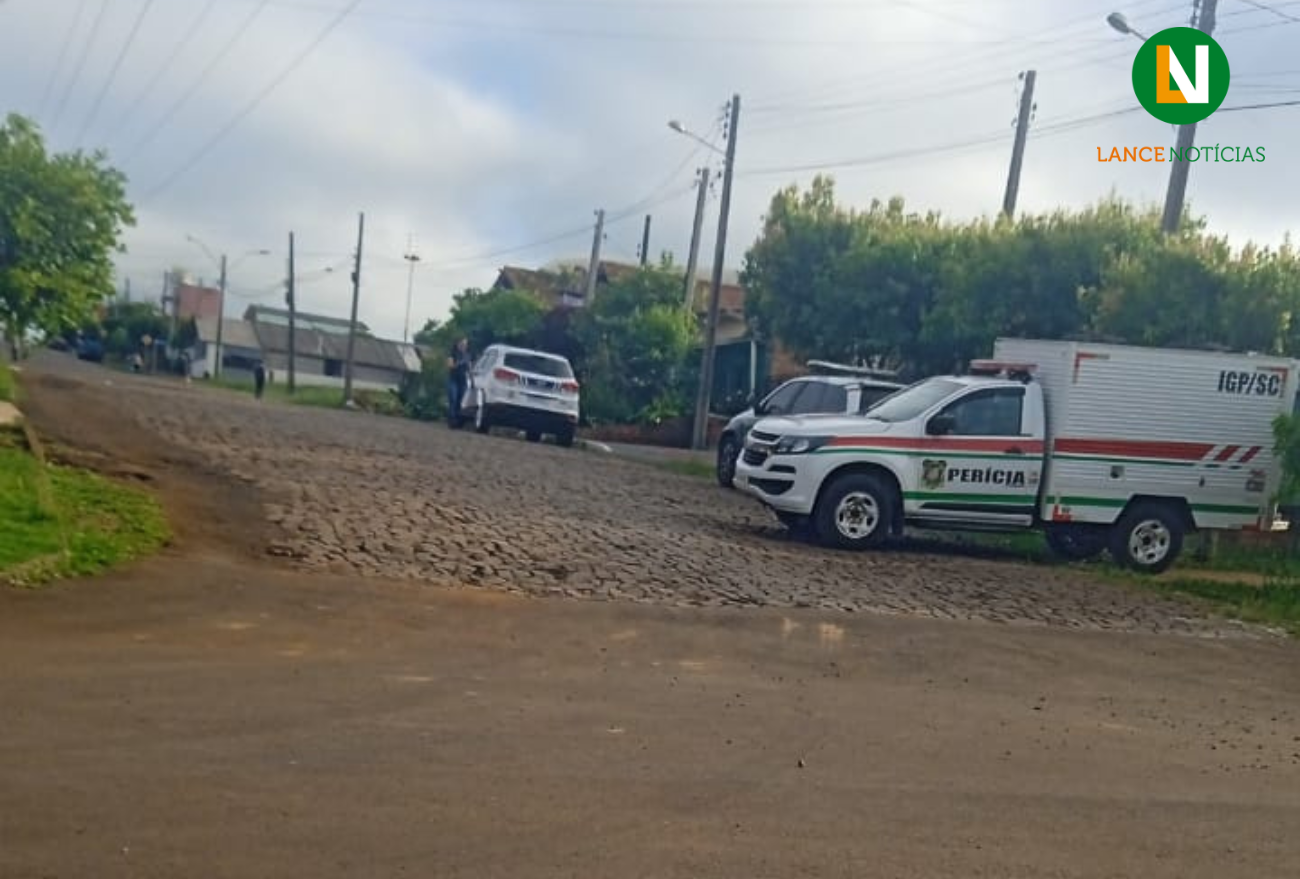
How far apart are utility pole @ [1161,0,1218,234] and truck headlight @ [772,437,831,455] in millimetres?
8233

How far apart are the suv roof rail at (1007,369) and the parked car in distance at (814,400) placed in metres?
2.44

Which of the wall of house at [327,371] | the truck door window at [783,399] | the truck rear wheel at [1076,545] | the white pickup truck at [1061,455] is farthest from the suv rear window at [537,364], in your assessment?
the wall of house at [327,371]

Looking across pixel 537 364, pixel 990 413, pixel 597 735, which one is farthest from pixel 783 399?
pixel 597 735

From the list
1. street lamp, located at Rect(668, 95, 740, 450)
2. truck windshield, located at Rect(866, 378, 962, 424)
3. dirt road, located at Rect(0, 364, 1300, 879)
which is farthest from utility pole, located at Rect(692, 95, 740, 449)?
dirt road, located at Rect(0, 364, 1300, 879)

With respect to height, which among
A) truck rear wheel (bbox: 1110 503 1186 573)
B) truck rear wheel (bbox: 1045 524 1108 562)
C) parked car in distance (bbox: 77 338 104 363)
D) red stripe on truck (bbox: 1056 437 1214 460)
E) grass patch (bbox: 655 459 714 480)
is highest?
red stripe on truck (bbox: 1056 437 1214 460)

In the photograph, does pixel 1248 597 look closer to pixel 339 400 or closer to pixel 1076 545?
pixel 1076 545

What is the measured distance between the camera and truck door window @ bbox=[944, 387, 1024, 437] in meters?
15.0

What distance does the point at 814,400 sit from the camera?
19.4m

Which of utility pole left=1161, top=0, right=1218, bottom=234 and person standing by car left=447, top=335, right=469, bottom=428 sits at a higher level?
utility pole left=1161, top=0, right=1218, bottom=234

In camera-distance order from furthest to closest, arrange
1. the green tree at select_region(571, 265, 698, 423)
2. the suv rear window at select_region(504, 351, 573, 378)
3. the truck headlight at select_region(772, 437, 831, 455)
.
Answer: the green tree at select_region(571, 265, 698, 423)
the suv rear window at select_region(504, 351, 573, 378)
the truck headlight at select_region(772, 437, 831, 455)

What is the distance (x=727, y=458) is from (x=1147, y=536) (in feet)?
24.5

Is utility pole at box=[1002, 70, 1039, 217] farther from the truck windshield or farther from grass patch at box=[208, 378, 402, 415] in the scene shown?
grass patch at box=[208, 378, 402, 415]

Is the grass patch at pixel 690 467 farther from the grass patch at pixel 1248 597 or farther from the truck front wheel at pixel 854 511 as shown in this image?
the grass patch at pixel 1248 597

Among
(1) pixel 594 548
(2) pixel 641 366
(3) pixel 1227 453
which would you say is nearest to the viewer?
(1) pixel 594 548
